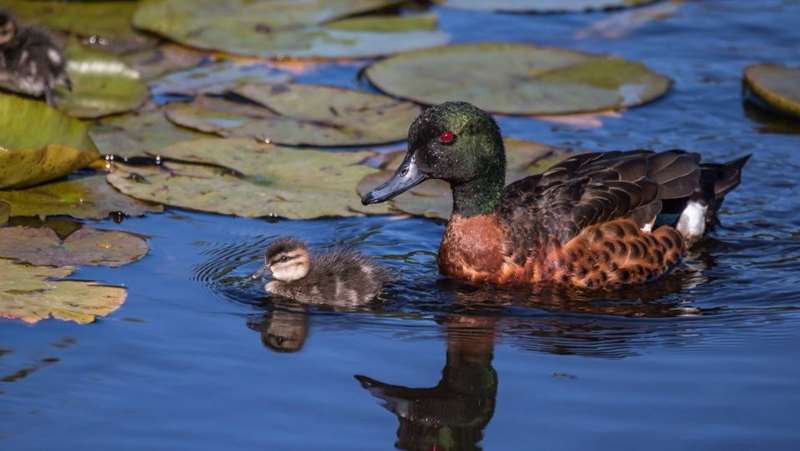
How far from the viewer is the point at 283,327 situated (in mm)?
7051

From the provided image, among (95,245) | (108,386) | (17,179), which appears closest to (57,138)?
(17,179)

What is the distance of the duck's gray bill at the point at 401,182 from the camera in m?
7.70

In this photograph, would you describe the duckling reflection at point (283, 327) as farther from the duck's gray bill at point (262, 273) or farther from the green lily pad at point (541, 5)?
the green lily pad at point (541, 5)

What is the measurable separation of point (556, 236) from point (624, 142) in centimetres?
238

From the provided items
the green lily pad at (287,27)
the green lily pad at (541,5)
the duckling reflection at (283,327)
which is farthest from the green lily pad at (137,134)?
the green lily pad at (541,5)

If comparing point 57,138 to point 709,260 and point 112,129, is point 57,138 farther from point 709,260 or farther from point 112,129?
point 709,260

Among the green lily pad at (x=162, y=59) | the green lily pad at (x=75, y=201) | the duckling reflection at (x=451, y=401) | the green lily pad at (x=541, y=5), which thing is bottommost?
the duckling reflection at (x=451, y=401)

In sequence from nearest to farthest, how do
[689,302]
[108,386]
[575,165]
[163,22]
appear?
[108,386] → [689,302] → [575,165] → [163,22]

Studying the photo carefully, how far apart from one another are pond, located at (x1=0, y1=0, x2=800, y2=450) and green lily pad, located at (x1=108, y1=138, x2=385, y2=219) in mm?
127

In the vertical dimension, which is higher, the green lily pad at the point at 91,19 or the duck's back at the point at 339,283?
the green lily pad at the point at 91,19

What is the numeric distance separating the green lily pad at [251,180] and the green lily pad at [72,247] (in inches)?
25.3

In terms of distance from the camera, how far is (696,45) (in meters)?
12.0

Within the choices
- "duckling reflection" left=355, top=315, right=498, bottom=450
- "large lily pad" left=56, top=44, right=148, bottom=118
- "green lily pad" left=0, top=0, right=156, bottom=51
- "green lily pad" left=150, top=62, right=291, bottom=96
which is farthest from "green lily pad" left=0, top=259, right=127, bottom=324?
"green lily pad" left=0, top=0, right=156, bottom=51

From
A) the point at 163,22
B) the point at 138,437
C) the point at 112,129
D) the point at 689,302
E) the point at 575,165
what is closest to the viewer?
the point at 138,437
